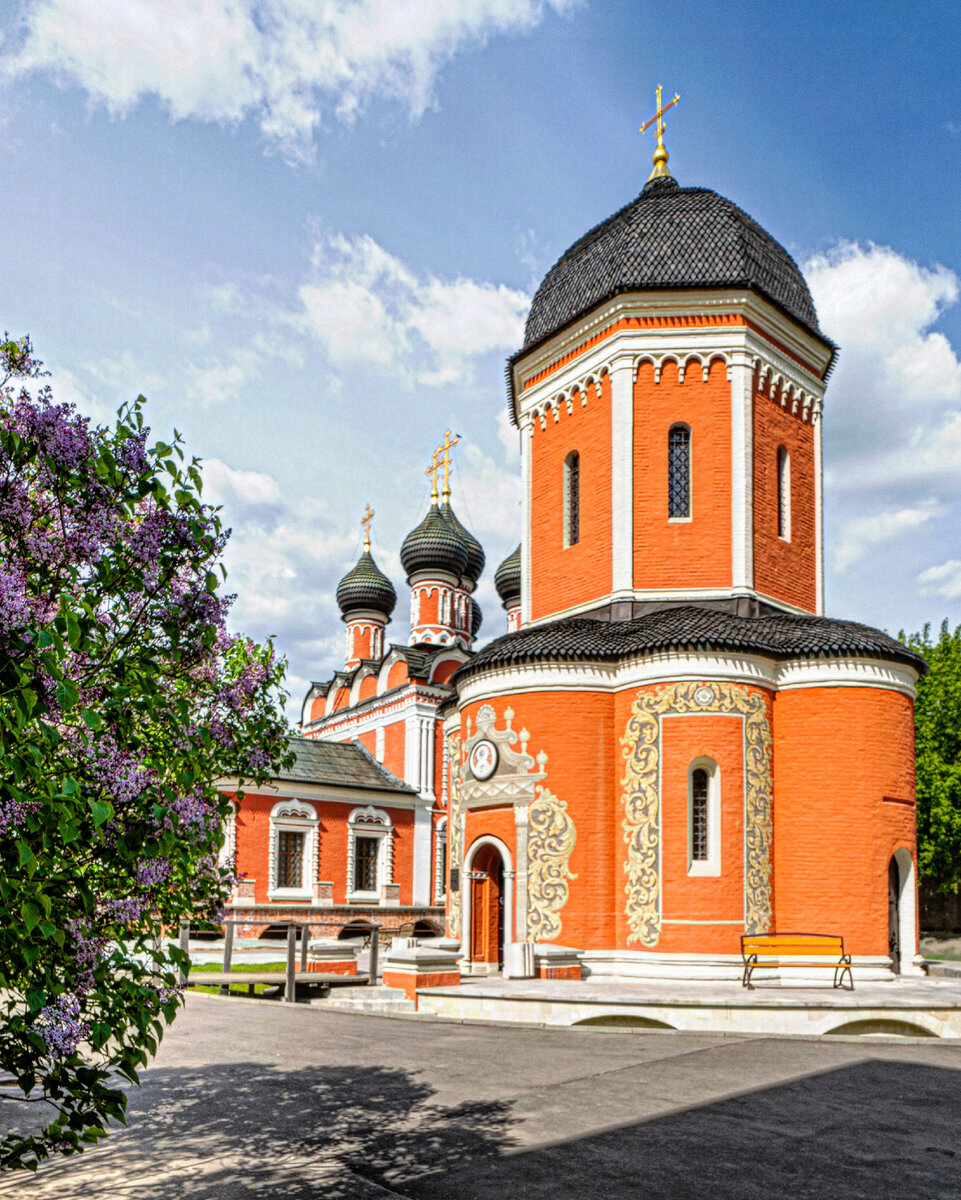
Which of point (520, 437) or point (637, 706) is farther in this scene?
point (520, 437)

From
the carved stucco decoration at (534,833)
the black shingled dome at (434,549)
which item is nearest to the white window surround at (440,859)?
the black shingled dome at (434,549)

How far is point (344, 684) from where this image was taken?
41.2m

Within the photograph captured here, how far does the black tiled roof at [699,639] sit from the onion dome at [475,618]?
79.4ft

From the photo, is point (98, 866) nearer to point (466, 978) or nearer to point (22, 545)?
point (22, 545)

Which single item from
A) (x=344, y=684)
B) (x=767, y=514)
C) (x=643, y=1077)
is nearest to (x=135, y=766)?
(x=643, y=1077)

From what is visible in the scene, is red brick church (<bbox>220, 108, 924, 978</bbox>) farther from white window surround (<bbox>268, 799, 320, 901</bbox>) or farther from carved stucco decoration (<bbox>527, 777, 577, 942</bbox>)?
white window surround (<bbox>268, 799, 320, 901</bbox>)

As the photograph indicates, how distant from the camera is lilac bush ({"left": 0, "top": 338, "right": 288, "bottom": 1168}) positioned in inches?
131

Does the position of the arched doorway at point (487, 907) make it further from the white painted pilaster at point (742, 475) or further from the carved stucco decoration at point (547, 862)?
the white painted pilaster at point (742, 475)

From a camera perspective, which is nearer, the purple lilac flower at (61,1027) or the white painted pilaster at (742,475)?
the purple lilac flower at (61,1027)

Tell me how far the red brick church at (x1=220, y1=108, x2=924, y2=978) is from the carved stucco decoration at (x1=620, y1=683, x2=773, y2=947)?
3 centimetres

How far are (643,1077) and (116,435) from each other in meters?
6.91

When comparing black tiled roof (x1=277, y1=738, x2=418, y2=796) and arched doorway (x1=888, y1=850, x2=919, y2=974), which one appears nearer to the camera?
arched doorway (x1=888, y1=850, x2=919, y2=974)

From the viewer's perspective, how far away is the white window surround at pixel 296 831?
30.8 metres

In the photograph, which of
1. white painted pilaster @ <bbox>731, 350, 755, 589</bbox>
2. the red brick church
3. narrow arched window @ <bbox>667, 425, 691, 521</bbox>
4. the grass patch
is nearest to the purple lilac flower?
the red brick church
